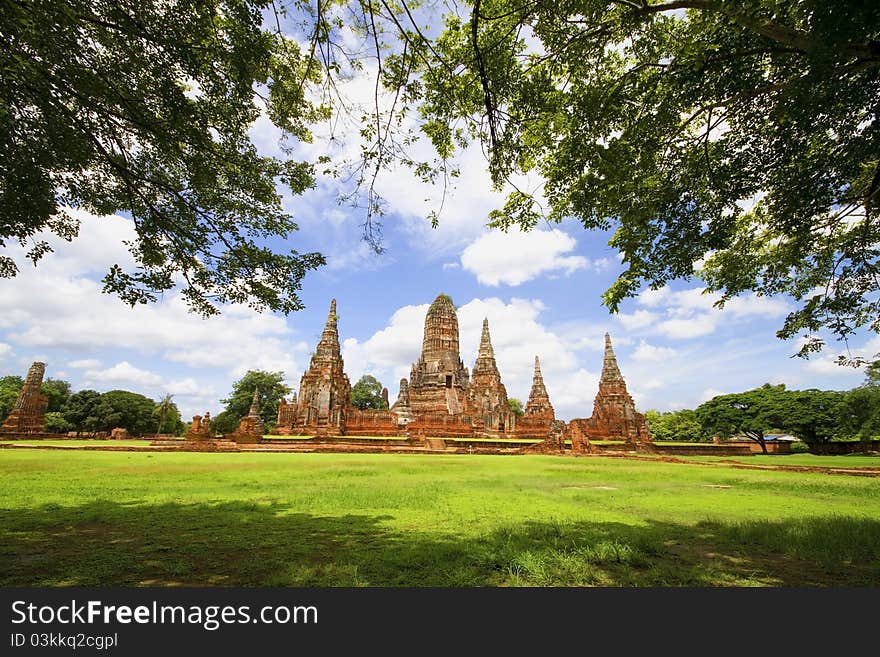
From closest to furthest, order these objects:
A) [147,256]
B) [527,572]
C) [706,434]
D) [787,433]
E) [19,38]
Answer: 1. [527,572]
2. [19,38]
3. [147,256]
4. [787,433]
5. [706,434]

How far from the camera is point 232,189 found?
5.77 metres

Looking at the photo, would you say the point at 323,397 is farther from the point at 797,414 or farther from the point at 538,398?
the point at 797,414

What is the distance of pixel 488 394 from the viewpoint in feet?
150

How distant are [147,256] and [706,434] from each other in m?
47.1

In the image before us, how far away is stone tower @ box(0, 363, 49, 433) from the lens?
2861cm

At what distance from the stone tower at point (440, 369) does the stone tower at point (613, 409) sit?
1336cm

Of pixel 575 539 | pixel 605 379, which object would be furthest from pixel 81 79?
pixel 605 379

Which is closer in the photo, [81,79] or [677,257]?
[81,79]

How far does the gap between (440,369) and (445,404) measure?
4.77 meters

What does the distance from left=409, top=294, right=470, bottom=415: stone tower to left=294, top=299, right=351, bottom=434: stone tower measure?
27.5 feet

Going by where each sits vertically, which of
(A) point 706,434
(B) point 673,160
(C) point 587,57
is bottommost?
(A) point 706,434

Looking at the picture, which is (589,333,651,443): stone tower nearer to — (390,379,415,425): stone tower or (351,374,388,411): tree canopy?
(390,379,415,425): stone tower

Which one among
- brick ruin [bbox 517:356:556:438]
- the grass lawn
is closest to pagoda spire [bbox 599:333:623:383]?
brick ruin [bbox 517:356:556:438]

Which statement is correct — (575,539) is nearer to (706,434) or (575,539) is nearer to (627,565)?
(627,565)
